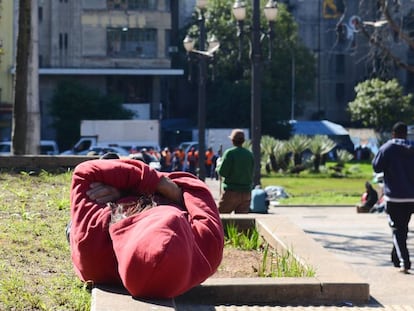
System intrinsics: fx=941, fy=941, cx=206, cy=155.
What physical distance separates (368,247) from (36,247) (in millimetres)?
6995

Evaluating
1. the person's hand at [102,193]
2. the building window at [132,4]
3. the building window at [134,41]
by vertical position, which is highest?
the building window at [132,4]

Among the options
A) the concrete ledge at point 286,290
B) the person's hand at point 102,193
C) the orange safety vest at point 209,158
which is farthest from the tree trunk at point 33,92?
the orange safety vest at point 209,158

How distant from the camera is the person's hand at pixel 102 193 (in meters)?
6.30

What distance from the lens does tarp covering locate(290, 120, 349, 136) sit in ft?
204

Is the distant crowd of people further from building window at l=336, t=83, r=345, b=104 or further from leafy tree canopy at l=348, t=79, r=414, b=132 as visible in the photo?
building window at l=336, t=83, r=345, b=104

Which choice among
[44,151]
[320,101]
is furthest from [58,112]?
[320,101]

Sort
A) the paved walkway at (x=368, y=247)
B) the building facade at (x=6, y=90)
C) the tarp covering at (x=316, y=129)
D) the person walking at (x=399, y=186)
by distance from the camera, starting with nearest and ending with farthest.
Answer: the paved walkway at (x=368, y=247)
the person walking at (x=399, y=186)
the building facade at (x=6, y=90)
the tarp covering at (x=316, y=129)

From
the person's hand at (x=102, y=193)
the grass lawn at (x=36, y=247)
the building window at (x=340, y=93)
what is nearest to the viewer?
the grass lawn at (x=36, y=247)

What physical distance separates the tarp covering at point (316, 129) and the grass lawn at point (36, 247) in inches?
1971

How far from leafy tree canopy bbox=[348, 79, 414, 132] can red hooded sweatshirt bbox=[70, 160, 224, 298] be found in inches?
2190

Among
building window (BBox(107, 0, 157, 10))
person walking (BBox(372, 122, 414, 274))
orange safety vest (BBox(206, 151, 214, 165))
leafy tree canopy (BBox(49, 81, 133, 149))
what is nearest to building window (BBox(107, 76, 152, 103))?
building window (BBox(107, 0, 157, 10))

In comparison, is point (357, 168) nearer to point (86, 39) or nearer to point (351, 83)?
point (86, 39)

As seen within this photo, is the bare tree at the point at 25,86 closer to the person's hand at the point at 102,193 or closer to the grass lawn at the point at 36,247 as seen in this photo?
the grass lawn at the point at 36,247

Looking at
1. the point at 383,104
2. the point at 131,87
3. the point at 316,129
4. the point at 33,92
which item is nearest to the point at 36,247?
the point at 33,92
